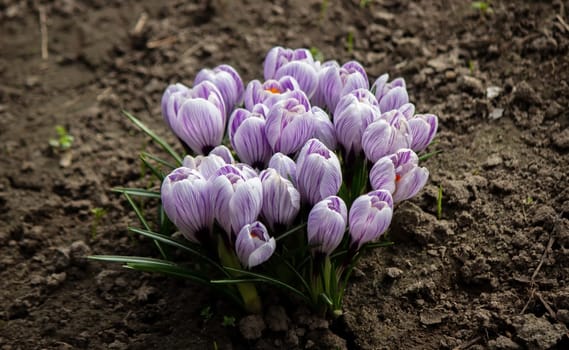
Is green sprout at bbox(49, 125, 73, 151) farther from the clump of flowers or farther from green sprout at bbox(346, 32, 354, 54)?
green sprout at bbox(346, 32, 354, 54)

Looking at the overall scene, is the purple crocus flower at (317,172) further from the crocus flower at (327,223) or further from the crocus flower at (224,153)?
the crocus flower at (224,153)

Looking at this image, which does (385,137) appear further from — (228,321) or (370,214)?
(228,321)

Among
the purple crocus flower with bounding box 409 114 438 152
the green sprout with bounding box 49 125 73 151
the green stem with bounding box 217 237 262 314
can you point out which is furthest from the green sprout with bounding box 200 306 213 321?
the green sprout with bounding box 49 125 73 151

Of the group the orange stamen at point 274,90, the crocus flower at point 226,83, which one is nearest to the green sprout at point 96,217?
the crocus flower at point 226,83

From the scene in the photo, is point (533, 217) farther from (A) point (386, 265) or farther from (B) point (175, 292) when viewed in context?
(B) point (175, 292)

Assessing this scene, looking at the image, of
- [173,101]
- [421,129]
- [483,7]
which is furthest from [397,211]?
[483,7]
